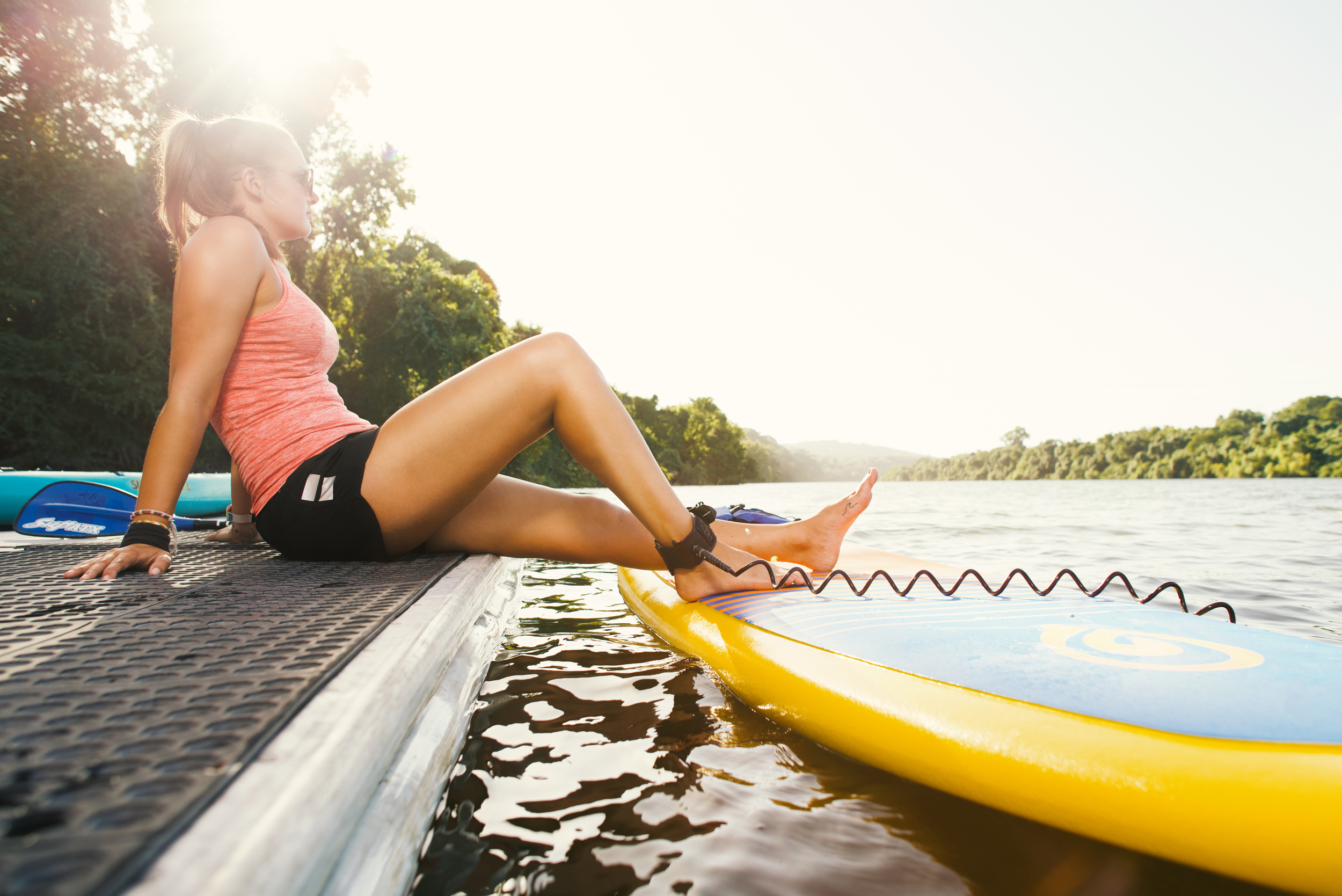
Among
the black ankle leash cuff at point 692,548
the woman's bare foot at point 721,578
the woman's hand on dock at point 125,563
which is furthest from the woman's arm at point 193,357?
the woman's bare foot at point 721,578

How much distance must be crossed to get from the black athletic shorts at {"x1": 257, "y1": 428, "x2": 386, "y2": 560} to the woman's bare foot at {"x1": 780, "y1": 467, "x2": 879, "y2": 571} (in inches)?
59.4

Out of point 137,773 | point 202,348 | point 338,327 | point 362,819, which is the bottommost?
point 362,819

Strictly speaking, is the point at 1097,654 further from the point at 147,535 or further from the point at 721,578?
the point at 147,535

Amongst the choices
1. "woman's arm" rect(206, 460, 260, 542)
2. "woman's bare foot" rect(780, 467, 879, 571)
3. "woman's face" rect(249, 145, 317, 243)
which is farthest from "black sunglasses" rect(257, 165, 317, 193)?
"woman's bare foot" rect(780, 467, 879, 571)

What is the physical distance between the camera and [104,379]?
1230 centimetres

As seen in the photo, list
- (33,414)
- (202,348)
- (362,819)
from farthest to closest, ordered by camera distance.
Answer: (33,414) → (202,348) → (362,819)

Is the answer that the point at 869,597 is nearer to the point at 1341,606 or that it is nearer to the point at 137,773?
the point at 137,773

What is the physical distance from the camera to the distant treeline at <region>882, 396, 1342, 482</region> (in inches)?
1575

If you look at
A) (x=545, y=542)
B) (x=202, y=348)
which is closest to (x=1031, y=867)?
(x=545, y=542)

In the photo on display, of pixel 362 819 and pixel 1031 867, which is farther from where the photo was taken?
pixel 1031 867

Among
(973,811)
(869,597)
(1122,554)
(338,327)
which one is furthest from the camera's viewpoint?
(338,327)

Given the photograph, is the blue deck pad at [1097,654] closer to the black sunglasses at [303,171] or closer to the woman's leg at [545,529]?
the woman's leg at [545,529]

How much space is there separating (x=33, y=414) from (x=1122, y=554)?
1582 centimetres

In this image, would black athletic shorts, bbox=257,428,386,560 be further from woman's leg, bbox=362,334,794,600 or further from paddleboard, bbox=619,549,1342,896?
paddleboard, bbox=619,549,1342,896
